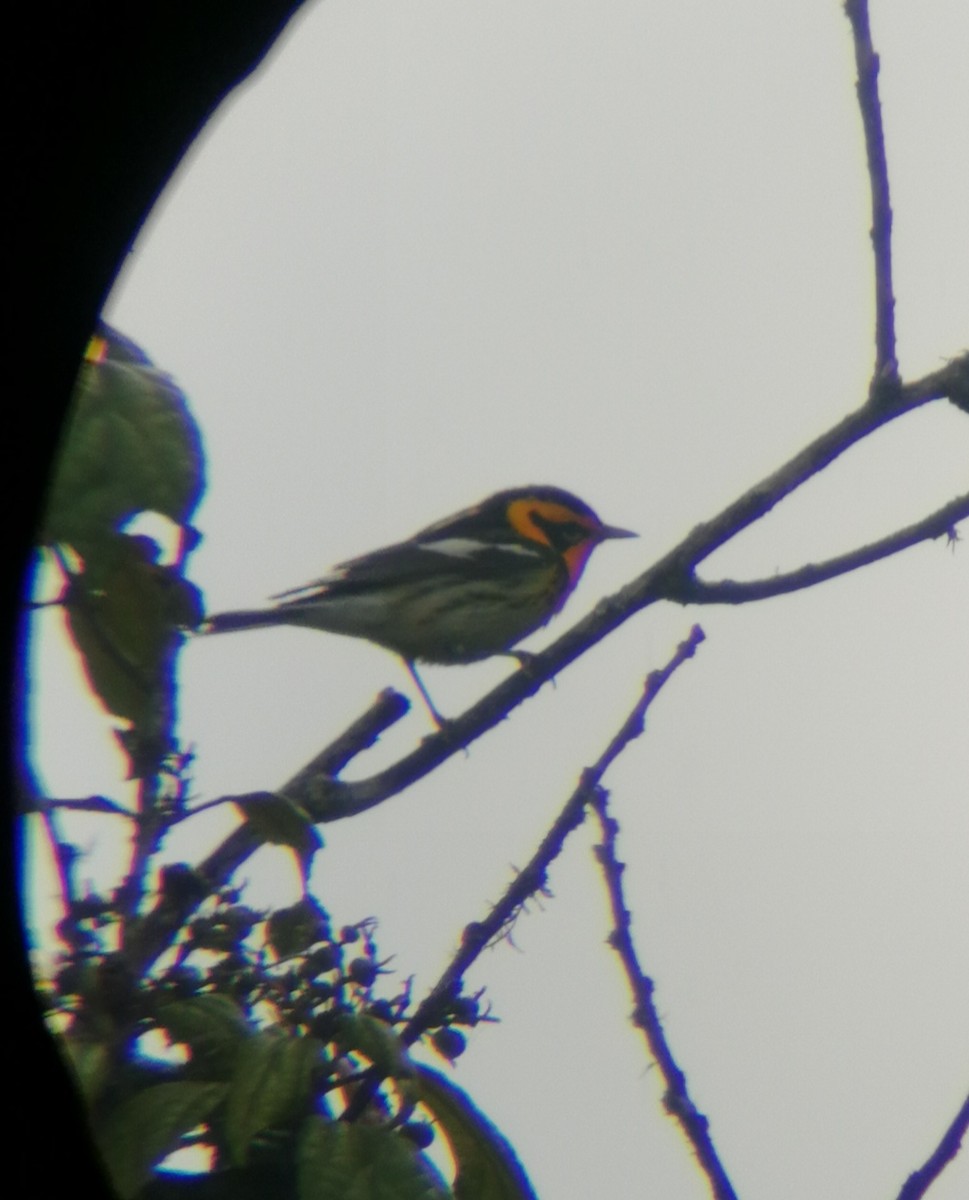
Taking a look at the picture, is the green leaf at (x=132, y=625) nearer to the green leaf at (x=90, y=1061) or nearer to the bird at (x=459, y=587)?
the green leaf at (x=90, y=1061)

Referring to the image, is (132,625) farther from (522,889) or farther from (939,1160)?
(939,1160)

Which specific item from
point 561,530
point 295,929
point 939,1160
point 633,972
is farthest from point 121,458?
point 561,530

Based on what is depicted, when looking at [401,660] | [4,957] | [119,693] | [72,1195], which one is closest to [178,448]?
[119,693]

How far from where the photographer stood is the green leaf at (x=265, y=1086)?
1.64 meters

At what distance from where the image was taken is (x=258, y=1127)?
1643 mm

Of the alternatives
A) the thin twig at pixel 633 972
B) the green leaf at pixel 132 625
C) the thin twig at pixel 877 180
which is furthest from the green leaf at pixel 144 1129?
the thin twig at pixel 877 180

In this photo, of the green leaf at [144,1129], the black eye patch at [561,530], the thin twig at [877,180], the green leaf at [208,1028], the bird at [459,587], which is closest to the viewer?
the green leaf at [144,1129]

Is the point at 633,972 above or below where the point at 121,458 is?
below

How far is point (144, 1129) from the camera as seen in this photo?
5.29 feet

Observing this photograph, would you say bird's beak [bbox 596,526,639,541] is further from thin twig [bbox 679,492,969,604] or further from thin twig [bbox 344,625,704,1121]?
thin twig [bbox 344,625,704,1121]

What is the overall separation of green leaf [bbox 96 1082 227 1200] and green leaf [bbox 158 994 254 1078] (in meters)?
0.06

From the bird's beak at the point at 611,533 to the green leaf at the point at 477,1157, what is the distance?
4.88 meters

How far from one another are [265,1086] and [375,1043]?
15cm

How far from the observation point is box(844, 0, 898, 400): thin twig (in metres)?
2.74
